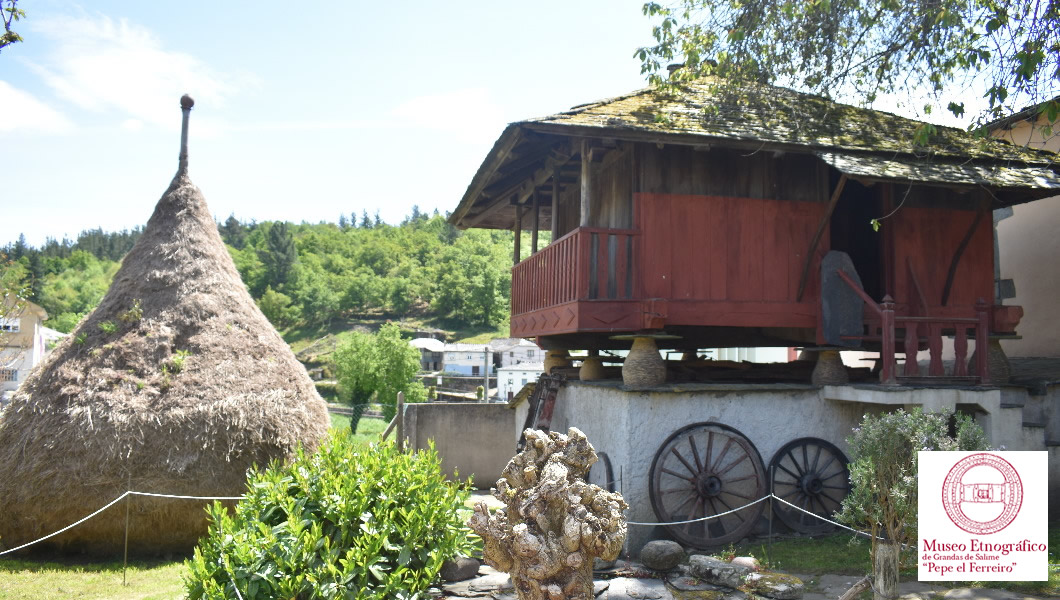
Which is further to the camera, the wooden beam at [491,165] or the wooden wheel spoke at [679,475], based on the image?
the wooden beam at [491,165]

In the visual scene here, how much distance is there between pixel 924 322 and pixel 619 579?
4715 mm

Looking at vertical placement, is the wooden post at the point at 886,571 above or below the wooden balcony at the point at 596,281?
below

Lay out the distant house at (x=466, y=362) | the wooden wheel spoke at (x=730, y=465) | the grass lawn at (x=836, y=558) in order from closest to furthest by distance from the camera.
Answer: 1. the grass lawn at (x=836, y=558)
2. the wooden wheel spoke at (x=730, y=465)
3. the distant house at (x=466, y=362)

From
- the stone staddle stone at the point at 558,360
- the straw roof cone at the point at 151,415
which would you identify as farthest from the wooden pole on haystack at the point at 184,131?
the stone staddle stone at the point at 558,360

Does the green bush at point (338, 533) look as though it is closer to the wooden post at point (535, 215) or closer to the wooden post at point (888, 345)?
the wooden post at point (888, 345)

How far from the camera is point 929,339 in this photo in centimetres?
879

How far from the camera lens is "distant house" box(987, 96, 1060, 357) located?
12930 mm

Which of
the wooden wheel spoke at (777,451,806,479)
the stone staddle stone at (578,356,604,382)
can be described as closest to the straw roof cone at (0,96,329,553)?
the stone staddle stone at (578,356,604,382)

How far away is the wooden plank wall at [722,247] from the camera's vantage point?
9016 millimetres

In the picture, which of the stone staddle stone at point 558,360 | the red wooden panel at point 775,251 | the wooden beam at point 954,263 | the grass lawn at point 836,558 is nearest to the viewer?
the grass lawn at point 836,558

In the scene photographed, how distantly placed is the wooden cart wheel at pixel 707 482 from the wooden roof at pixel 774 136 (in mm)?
3239

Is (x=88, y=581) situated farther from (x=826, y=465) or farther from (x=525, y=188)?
(x=826, y=465)

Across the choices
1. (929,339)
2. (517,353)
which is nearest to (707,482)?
(929,339)

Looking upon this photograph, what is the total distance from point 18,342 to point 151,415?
1565 inches
